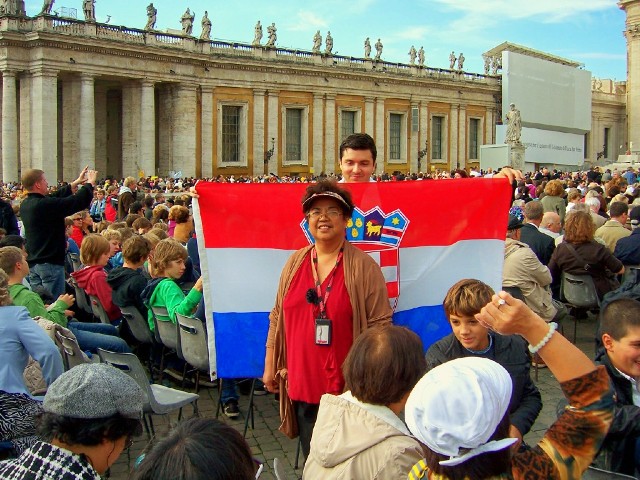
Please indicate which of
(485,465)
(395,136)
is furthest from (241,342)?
(395,136)

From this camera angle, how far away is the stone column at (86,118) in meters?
31.4

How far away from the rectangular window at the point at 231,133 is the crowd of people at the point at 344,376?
31.0m

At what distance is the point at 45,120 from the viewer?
30.1 metres

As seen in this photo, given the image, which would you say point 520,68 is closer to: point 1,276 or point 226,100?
point 226,100

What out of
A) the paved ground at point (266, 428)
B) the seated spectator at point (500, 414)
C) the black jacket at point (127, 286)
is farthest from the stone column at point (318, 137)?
the seated spectator at point (500, 414)

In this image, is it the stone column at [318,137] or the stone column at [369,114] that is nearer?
the stone column at [318,137]

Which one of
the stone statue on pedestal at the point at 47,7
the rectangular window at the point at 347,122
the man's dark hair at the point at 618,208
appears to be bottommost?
the man's dark hair at the point at 618,208

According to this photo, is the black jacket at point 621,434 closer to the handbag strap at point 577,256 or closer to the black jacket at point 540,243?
the handbag strap at point 577,256

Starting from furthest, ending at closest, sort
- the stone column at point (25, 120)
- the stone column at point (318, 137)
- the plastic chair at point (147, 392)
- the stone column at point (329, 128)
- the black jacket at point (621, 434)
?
the stone column at point (329, 128) → the stone column at point (318, 137) → the stone column at point (25, 120) → the plastic chair at point (147, 392) → the black jacket at point (621, 434)

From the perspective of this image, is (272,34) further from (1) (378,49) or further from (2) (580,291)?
(2) (580,291)

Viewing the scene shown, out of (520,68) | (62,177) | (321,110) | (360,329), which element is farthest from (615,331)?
(520,68)

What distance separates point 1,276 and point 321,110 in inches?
1512

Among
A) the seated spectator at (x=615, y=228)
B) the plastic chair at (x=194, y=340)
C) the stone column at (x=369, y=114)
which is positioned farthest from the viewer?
the stone column at (x=369, y=114)

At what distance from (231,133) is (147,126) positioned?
6088 mm
